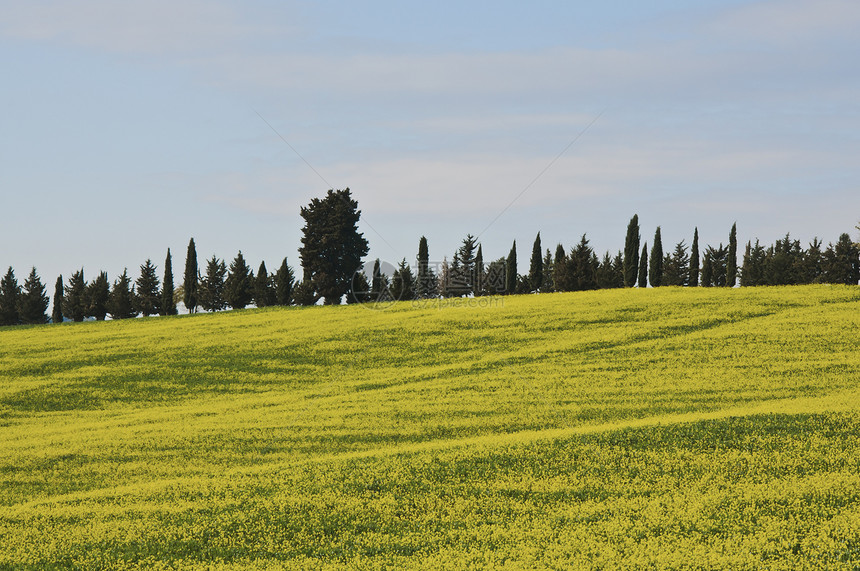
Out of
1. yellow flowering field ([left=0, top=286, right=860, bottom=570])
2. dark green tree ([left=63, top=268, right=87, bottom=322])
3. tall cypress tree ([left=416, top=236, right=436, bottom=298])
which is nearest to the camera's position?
yellow flowering field ([left=0, top=286, right=860, bottom=570])

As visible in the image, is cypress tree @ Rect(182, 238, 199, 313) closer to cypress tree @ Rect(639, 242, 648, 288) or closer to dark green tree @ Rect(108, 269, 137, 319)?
dark green tree @ Rect(108, 269, 137, 319)

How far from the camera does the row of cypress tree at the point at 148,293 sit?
9275 centimetres

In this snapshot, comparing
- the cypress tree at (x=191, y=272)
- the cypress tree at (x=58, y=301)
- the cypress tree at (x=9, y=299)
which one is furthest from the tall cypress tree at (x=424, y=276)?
the cypress tree at (x=9, y=299)

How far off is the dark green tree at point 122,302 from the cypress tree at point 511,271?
167ft

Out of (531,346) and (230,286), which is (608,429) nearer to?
(531,346)

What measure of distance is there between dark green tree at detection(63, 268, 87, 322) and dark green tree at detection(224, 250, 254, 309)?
70.5ft

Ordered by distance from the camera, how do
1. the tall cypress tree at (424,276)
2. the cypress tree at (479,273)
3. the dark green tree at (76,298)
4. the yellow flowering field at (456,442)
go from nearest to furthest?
the yellow flowering field at (456,442) → the tall cypress tree at (424,276) → the cypress tree at (479,273) → the dark green tree at (76,298)

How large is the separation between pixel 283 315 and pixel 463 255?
147 ft

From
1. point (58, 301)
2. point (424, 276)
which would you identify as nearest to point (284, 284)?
point (424, 276)

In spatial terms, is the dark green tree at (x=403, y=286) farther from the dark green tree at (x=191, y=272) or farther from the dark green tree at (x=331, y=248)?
the dark green tree at (x=191, y=272)

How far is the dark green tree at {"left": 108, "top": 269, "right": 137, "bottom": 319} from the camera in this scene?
101500mm

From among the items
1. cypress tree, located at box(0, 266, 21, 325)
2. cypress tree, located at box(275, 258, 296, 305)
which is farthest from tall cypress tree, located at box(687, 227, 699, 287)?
cypress tree, located at box(0, 266, 21, 325)

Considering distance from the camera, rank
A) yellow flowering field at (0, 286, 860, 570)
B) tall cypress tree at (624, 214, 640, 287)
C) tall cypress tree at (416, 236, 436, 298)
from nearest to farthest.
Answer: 1. yellow flowering field at (0, 286, 860, 570)
2. tall cypress tree at (624, 214, 640, 287)
3. tall cypress tree at (416, 236, 436, 298)

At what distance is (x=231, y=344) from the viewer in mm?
51312
